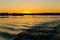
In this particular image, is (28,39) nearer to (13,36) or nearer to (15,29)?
(13,36)

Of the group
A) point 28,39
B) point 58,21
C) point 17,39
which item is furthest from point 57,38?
point 58,21

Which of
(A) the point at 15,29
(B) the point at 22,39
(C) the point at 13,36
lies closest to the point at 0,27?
(A) the point at 15,29

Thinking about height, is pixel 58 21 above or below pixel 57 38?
below

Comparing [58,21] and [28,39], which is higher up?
[28,39]

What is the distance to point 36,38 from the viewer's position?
3143 mm

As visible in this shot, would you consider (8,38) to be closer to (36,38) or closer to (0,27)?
(36,38)

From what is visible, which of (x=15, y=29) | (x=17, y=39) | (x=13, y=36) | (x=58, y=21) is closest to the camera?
(x=17, y=39)

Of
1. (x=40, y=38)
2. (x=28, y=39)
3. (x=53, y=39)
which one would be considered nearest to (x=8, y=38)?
(x=28, y=39)

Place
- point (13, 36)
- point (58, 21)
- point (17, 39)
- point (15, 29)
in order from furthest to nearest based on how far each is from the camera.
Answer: point (58, 21)
point (15, 29)
point (13, 36)
point (17, 39)

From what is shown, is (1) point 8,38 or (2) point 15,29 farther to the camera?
(2) point 15,29

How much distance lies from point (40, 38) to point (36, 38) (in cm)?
8

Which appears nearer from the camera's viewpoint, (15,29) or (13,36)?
(13,36)

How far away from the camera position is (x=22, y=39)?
303 centimetres

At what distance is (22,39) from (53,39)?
0.59 metres
